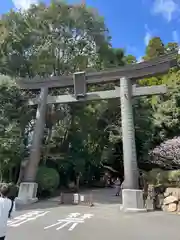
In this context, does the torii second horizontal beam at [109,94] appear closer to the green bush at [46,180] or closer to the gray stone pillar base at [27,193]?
the green bush at [46,180]

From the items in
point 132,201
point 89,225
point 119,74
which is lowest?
point 89,225

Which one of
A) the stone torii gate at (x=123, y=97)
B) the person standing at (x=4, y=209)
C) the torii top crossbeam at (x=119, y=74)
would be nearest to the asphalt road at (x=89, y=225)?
the stone torii gate at (x=123, y=97)

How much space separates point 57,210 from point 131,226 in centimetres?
375

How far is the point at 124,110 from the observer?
12.2m

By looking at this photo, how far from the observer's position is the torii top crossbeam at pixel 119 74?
39.7ft

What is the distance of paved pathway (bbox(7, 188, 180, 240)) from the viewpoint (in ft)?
21.6

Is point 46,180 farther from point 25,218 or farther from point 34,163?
point 25,218

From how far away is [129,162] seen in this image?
37.5 feet

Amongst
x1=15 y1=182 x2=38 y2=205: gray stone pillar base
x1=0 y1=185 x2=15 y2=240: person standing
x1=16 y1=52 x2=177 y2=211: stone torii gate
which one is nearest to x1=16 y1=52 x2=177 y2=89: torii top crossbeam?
x1=16 y1=52 x2=177 y2=211: stone torii gate

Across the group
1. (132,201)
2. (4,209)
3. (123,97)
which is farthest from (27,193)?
(4,209)

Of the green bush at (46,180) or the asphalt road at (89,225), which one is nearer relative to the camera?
the asphalt road at (89,225)

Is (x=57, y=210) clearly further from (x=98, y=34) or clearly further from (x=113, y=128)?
(x=98, y=34)

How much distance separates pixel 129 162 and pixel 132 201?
5.51ft

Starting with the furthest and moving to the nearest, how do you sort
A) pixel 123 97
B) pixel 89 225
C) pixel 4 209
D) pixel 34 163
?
pixel 34 163 → pixel 123 97 → pixel 89 225 → pixel 4 209
